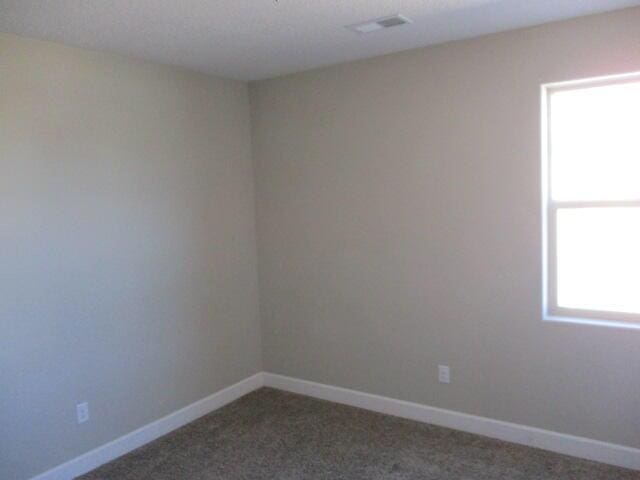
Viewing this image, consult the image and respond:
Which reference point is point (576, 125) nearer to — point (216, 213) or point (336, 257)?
point (336, 257)

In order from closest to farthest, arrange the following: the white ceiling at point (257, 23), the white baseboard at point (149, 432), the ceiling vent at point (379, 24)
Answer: the white ceiling at point (257, 23), the ceiling vent at point (379, 24), the white baseboard at point (149, 432)

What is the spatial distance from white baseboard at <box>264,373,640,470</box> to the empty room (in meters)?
0.01

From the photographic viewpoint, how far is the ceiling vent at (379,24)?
2.83m

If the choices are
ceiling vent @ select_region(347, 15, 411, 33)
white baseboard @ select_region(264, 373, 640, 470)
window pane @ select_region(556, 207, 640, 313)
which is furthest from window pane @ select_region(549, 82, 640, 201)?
white baseboard @ select_region(264, 373, 640, 470)

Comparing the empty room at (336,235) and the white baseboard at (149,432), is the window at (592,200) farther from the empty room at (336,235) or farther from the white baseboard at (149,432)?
the white baseboard at (149,432)

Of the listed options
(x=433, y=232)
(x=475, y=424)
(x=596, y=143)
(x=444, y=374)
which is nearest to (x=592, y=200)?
(x=596, y=143)

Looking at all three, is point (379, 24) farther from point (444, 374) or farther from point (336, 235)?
point (444, 374)

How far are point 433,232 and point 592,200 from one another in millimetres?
939

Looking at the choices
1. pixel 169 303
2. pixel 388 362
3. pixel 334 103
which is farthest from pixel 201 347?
pixel 334 103

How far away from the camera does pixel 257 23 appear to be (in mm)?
2828

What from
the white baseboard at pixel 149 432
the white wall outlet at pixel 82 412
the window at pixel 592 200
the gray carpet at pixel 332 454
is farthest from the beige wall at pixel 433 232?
the white wall outlet at pixel 82 412

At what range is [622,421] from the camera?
9.92 ft

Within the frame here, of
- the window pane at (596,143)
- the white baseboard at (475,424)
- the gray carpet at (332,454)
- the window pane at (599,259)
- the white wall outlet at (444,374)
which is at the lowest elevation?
the gray carpet at (332,454)

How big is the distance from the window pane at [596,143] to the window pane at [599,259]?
0.12 metres
